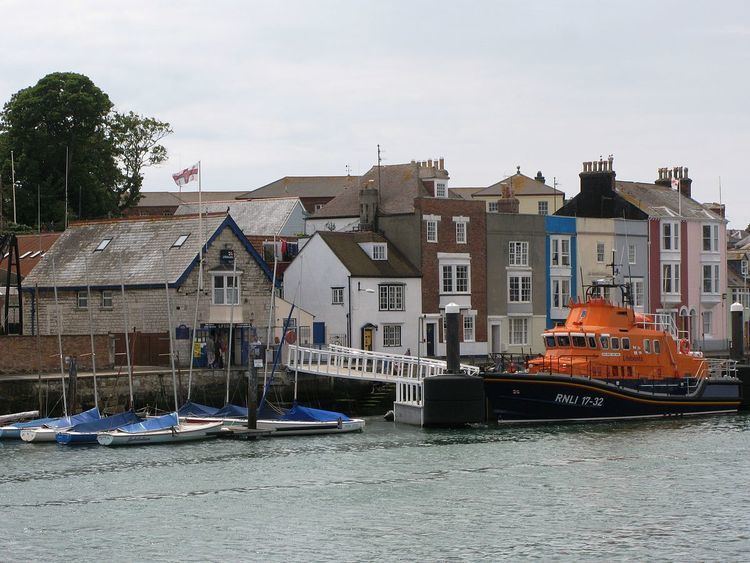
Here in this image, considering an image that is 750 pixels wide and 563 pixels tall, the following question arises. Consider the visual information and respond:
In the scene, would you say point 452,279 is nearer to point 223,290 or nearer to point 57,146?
point 223,290

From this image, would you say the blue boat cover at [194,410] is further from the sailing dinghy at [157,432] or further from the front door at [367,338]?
the front door at [367,338]

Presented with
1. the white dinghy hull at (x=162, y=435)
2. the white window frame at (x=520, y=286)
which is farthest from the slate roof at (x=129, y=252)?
the white window frame at (x=520, y=286)

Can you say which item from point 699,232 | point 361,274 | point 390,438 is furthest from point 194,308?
point 699,232

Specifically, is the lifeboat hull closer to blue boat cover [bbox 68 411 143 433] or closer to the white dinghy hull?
the white dinghy hull

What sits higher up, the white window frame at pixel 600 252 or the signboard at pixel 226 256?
the white window frame at pixel 600 252

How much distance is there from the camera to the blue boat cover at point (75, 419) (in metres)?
45.1

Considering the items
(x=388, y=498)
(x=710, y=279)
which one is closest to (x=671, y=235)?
(x=710, y=279)

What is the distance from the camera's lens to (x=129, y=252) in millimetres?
→ 61219

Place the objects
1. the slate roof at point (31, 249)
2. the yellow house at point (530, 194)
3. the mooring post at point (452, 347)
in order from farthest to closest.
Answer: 1. the yellow house at point (530, 194)
2. the slate roof at point (31, 249)
3. the mooring post at point (452, 347)

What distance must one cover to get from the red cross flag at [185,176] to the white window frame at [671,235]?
3494 cm

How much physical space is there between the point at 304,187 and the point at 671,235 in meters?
58.2

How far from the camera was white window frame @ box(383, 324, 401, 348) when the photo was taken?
66.5 meters

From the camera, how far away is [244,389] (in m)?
54.9

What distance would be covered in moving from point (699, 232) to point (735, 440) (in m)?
38.7
